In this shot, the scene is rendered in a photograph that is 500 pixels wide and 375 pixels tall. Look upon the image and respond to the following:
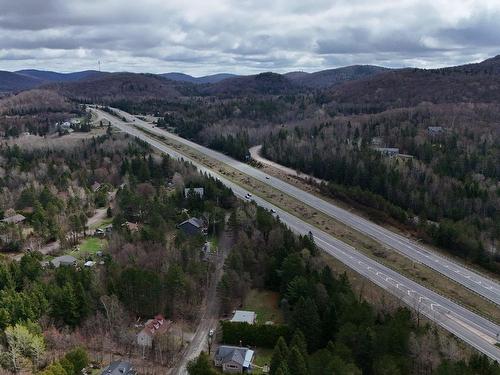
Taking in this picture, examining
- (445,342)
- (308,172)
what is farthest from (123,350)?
(308,172)

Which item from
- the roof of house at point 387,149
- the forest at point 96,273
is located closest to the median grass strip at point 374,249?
the forest at point 96,273

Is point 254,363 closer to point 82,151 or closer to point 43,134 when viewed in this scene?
point 82,151

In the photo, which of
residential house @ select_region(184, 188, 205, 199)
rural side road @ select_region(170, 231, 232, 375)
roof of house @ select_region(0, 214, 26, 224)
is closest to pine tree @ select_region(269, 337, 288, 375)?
A: rural side road @ select_region(170, 231, 232, 375)

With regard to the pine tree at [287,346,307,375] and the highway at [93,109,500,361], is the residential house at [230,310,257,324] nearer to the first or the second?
the pine tree at [287,346,307,375]

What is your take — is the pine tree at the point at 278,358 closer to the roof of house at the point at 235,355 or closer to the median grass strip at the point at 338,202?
the roof of house at the point at 235,355

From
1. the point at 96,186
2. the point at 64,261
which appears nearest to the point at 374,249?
the point at 64,261

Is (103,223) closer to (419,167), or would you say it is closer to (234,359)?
(234,359)
